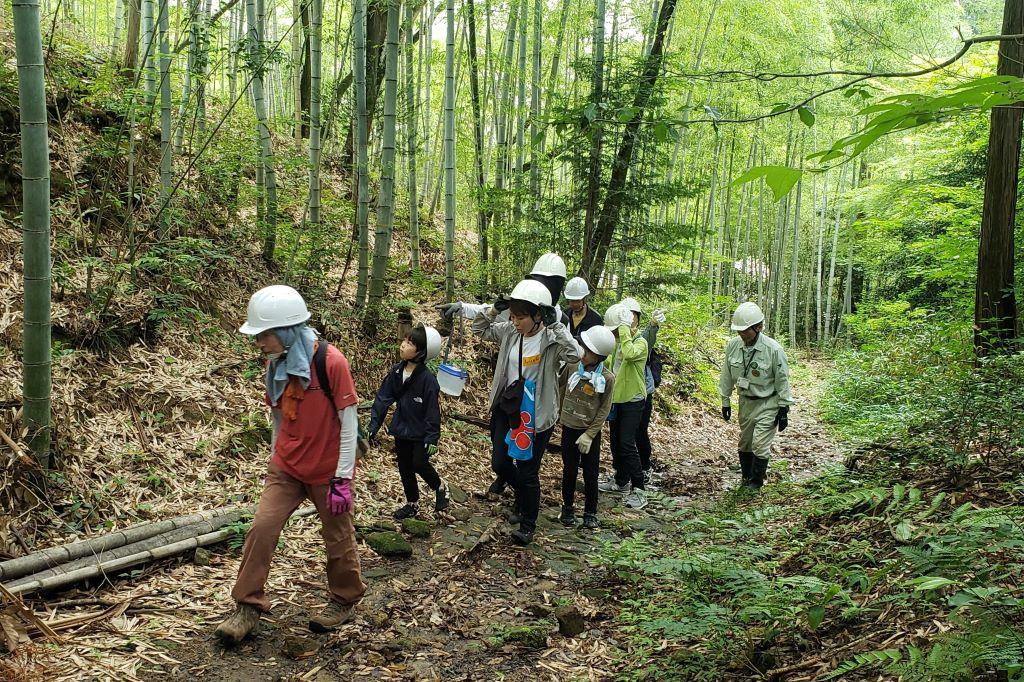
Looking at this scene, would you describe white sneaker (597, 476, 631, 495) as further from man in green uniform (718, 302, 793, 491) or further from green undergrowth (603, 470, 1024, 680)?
green undergrowth (603, 470, 1024, 680)

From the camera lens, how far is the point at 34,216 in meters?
3.61

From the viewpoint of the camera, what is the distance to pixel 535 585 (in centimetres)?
422

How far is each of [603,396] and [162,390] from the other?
3464 millimetres

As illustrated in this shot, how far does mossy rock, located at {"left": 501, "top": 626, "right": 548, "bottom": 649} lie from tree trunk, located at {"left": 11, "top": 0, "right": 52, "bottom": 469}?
114 inches

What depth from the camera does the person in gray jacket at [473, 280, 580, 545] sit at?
186 inches

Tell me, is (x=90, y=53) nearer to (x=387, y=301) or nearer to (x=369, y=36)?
(x=369, y=36)

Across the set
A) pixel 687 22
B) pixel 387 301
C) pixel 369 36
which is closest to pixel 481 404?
pixel 387 301

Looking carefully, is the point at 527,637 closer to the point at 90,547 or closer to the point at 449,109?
the point at 90,547

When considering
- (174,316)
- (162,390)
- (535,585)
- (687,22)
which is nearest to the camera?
(535,585)

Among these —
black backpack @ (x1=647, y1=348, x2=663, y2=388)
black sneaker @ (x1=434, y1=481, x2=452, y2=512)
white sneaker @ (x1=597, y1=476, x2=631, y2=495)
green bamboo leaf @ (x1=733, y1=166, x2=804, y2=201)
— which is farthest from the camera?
black backpack @ (x1=647, y1=348, x2=663, y2=388)

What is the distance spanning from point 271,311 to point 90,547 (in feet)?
5.58

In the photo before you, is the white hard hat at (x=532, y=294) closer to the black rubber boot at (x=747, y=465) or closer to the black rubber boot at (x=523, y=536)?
the black rubber boot at (x=523, y=536)

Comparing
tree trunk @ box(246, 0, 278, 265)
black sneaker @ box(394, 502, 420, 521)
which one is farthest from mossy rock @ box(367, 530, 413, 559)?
tree trunk @ box(246, 0, 278, 265)

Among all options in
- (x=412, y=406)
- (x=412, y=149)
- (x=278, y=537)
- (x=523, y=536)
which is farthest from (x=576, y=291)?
(x=412, y=149)
